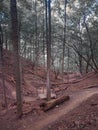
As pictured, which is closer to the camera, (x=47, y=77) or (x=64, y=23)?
(x=47, y=77)

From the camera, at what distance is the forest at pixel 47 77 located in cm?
1171

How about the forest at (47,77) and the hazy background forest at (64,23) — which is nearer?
the forest at (47,77)

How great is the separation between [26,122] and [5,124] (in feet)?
4.19

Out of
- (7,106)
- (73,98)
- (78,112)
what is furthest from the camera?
(7,106)

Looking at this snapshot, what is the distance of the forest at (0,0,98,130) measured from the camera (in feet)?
38.4

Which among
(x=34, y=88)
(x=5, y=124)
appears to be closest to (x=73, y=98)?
(x=5, y=124)

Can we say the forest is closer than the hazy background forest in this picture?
Yes

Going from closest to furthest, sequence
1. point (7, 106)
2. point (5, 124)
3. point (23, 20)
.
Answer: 1. point (5, 124)
2. point (7, 106)
3. point (23, 20)

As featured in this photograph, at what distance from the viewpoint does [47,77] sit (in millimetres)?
15977

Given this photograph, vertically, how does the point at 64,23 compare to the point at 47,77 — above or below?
above

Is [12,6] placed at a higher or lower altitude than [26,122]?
higher

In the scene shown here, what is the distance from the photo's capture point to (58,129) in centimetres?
992

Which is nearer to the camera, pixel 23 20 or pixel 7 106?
pixel 7 106

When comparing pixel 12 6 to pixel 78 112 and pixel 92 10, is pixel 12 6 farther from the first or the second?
pixel 92 10
